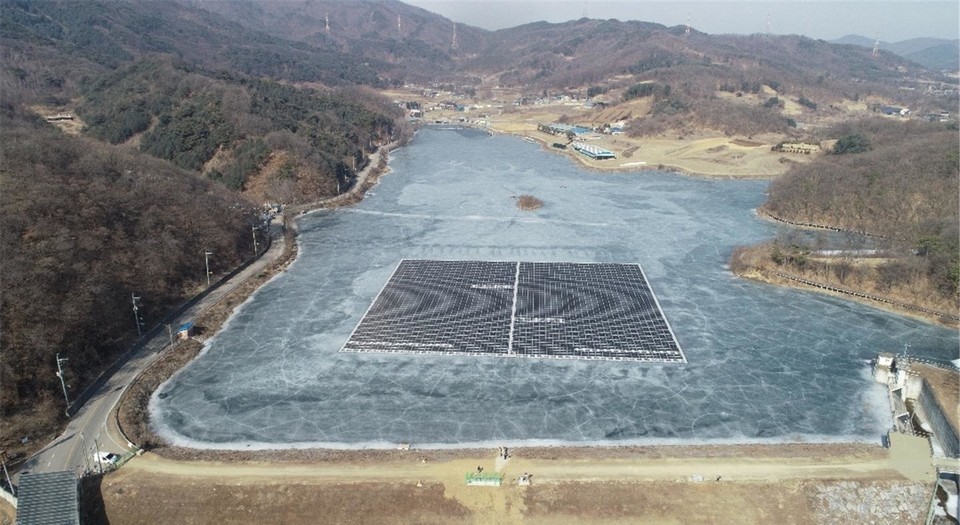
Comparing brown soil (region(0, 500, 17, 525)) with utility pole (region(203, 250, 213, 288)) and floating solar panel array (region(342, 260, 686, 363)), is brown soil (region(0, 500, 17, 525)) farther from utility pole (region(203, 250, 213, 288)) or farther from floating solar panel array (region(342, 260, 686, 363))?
utility pole (region(203, 250, 213, 288))

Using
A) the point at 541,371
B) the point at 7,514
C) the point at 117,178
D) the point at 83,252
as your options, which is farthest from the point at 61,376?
the point at 117,178

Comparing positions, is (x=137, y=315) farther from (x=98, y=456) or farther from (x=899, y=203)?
(x=899, y=203)

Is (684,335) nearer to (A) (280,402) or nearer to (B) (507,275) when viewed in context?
(B) (507,275)

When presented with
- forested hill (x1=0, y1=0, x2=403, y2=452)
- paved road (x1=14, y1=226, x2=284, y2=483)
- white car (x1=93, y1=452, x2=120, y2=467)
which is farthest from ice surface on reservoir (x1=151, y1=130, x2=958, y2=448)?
forested hill (x1=0, y1=0, x2=403, y2=452)

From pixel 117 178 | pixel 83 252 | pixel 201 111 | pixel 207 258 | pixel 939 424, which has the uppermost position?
pixel 201 111

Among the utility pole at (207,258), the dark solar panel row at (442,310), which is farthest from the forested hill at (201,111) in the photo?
the dark solar panel row at (442,310)

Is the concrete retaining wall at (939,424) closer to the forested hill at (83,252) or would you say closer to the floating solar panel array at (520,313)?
the floating solar panel array at (520,313)
